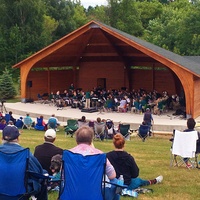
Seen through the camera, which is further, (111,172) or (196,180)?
(196,180)

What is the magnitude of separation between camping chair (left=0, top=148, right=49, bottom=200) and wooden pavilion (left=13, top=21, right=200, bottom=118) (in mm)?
19288

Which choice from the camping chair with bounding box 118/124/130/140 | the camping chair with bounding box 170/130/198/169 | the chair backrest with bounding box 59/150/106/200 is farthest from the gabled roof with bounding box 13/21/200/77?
the chair backrest with bounding box 59/150/106/200

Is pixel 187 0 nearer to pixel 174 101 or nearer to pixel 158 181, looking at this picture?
pixel 174 101

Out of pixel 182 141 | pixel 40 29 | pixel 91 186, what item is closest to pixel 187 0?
pixel 40 29

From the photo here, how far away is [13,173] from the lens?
4.92m

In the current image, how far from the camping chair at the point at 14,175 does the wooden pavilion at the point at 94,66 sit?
19288 mm

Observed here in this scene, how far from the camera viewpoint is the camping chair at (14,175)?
4902 millimetres

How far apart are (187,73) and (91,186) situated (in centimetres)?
1643

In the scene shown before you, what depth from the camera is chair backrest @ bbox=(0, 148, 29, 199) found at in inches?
193

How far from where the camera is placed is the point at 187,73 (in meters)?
20.6

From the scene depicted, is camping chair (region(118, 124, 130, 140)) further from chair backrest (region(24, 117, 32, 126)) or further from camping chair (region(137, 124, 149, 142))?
chair backrest (region(24, 117, 32, 126))

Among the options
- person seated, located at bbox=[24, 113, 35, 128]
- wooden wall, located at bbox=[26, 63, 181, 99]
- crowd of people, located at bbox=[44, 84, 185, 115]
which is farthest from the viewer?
wooden wall, located at bbox=[26, 63, 181, 99]

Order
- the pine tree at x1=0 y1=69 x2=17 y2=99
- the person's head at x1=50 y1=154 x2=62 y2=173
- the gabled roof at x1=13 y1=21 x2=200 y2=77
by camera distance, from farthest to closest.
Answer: the pine tree at x1=0 y1=69 x2=17 y2=99
the gabled roof at x1=13 y1=21 x2=200 y2=77
the person's head at x1=50 y1=154 x2=62 y2=173

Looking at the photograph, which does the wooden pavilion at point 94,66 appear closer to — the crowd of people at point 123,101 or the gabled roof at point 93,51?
the gabled roof at point 93,51
